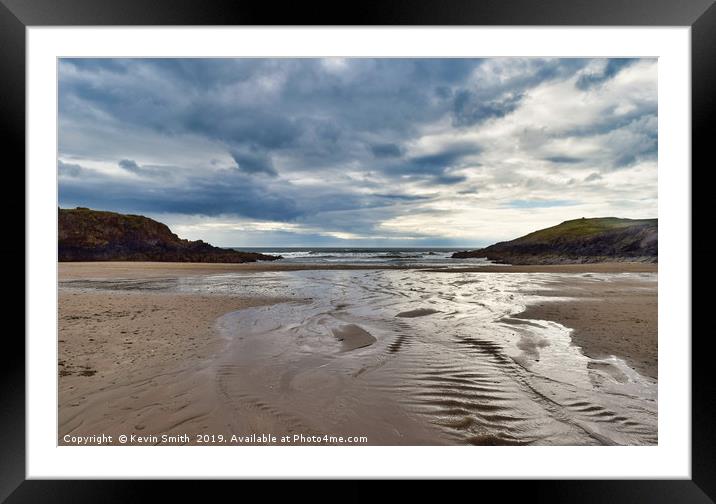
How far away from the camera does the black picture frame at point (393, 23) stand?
5.01ft

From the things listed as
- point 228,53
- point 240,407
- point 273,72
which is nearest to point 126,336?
point 240,407

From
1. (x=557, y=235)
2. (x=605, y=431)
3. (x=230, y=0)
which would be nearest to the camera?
(x=230, y=0)

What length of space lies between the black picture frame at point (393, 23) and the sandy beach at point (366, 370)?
0.44m

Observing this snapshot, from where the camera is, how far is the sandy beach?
207cm

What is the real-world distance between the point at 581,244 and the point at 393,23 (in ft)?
66.6

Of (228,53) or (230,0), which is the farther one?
(228,53)

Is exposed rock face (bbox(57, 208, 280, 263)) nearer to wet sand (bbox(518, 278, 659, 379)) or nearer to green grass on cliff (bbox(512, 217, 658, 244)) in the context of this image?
wet sand (bbox(518, 278, 659, 379))

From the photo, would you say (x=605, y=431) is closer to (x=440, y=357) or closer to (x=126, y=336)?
(x=440, y=357)

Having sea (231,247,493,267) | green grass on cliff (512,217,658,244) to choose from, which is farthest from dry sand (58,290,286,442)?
green grass on cliff (512,217,658,244)

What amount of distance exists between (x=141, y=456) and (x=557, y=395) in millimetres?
3256

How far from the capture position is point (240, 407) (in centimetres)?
225

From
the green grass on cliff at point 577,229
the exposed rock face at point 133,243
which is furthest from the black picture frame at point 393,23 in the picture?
the exposed rock face at point 133,243

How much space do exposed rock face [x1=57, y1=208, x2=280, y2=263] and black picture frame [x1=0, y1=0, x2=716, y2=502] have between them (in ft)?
61.6

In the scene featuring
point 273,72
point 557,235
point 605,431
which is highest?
point 273,72
